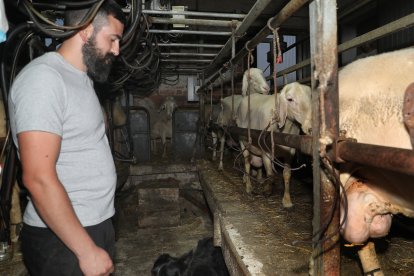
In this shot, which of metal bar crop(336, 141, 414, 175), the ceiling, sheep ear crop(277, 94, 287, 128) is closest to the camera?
metal bar crop(336, 141, 414, 175)

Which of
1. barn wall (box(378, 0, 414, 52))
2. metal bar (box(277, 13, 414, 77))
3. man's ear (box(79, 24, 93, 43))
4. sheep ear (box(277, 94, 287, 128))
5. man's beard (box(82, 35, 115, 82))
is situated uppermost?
barn wall (box(378, 0, 414, 52))

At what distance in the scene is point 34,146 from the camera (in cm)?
126

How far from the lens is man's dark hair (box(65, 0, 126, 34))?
1.67 meters

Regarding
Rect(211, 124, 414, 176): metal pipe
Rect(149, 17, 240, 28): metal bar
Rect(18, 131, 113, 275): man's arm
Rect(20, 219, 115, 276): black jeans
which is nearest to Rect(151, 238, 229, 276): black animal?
Rect(20, 219, 115, 276): black jeans

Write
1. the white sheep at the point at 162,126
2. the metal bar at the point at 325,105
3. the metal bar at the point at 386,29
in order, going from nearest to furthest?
1. the metal bar at the point at 325,105
2. the metal bar at the point at 386,29
3. the white sheep at the point at 162,126

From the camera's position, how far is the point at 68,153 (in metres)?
1.49

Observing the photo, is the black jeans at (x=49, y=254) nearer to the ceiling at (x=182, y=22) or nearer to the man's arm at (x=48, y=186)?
the man's arm at (x=48, y=186)

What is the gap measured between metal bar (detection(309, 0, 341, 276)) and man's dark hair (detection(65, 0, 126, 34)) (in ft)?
3.56

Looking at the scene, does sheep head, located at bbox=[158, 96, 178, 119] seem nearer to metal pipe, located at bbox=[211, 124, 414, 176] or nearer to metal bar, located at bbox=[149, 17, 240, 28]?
metal bar, located at bbox=[149, 17, 240, 28]

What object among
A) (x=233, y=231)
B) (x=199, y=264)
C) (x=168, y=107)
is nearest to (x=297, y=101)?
(x=233, y=231)

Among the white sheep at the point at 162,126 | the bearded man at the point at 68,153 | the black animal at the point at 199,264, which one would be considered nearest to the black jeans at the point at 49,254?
the bearded man at the point at 68,153

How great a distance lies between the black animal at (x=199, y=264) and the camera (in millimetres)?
3249

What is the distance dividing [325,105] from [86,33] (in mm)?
1316

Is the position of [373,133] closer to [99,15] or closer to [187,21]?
[99,15]
